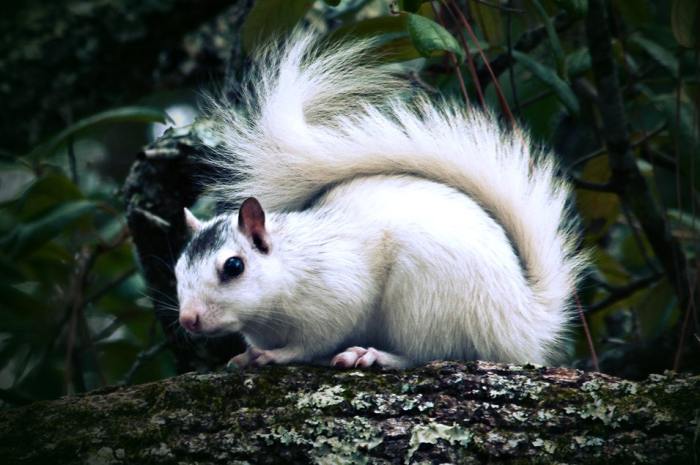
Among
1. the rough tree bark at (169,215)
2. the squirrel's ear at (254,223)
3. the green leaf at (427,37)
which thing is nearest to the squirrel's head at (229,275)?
the squirrel's ear at (254,223)

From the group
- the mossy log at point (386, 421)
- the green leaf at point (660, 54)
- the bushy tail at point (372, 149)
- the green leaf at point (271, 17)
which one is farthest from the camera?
the green leaf at point (660, 54)

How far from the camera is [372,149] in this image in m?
2.58

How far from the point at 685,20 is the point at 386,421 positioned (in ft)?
5.33

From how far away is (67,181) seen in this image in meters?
3.34

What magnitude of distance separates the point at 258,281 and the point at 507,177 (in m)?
0.75

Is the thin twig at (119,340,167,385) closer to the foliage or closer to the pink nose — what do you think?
the foliage

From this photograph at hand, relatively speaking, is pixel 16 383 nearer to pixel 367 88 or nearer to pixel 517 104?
pixel 367 88

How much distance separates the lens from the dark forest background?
9.56ft

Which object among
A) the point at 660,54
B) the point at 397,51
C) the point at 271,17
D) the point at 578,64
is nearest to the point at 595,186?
the point at 578,64

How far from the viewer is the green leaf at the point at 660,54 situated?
317 cm

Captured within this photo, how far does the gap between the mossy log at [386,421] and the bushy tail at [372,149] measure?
514mm

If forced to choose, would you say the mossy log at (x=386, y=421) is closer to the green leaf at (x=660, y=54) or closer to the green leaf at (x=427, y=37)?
the green leaf at (x=427, y=37)

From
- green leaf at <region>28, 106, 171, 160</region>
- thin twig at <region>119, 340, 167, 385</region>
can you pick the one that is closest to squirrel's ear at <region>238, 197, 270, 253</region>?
thin twig at <region>119, 340, 167, 385</region>

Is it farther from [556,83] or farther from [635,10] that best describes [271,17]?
[635,10]
